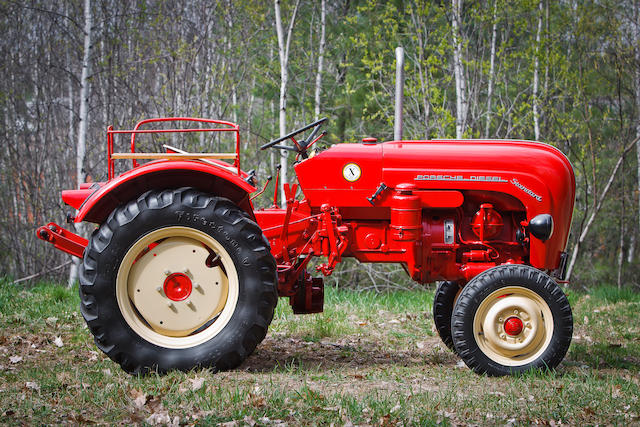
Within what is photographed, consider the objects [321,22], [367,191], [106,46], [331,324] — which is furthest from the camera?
[321,22]

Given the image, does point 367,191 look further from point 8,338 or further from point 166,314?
point 8,338

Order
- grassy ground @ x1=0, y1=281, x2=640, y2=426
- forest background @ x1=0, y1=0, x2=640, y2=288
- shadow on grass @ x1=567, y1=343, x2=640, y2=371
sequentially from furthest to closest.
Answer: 1. forest background @ x1=0, y1=0, x2=640, y2=288
2. shadow on grass @ x1=567, y1=343, x2=640, y2=371
3. grassy ground @ x1=0, y1=281, x2=640, y2=426

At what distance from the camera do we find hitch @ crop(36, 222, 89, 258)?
167 inches

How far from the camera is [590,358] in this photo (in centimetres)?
509

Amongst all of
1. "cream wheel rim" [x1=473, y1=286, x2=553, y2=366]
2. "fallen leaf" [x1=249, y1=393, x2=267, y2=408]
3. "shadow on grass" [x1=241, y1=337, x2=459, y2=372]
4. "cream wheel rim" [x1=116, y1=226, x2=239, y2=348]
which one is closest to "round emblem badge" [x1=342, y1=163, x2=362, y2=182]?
"cream wheel rim" [x1=116, y1=226, x2=239, y2=348]

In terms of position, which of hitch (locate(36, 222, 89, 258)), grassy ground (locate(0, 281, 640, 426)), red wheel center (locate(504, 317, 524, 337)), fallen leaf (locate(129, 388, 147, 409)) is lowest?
grassy ground (locate(0, 281, 640, 426))

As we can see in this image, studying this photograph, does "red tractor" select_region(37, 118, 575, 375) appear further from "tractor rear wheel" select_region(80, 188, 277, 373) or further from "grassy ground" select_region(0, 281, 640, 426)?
"grassy ground" select_region(0, 281, 640, 426)

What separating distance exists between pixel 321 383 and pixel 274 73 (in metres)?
8.40

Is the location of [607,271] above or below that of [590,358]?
below

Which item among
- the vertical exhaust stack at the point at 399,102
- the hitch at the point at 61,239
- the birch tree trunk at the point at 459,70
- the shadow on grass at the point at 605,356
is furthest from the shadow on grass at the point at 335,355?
A: the birch tree trunk at the point at 459,70

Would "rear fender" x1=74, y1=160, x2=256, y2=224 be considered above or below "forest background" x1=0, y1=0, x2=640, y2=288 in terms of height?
below

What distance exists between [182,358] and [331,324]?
6.35ft

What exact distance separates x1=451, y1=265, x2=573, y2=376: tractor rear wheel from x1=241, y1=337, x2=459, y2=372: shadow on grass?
51 cm

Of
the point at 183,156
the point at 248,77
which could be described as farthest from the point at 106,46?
the point at 183,156
